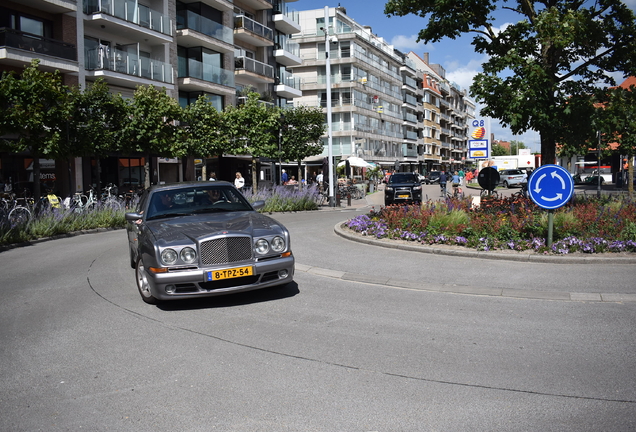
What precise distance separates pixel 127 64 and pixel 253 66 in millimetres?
14429

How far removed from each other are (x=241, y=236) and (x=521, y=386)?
3.67 m

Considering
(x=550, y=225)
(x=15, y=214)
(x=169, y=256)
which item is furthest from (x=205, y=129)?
(x=169, y=256)

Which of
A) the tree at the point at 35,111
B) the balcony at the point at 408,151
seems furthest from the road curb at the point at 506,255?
the balcony at the point at 408,151

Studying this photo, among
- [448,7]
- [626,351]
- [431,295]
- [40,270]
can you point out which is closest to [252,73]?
[448,7]

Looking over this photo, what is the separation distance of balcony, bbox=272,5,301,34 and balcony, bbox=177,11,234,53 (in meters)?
8.43

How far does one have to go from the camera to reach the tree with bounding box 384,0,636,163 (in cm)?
1197

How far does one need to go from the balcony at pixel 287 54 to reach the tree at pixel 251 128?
58.7ft

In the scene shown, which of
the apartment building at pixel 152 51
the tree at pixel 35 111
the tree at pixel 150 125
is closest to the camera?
the tree at pixel 35 111

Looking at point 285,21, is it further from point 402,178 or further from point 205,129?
point 402,178

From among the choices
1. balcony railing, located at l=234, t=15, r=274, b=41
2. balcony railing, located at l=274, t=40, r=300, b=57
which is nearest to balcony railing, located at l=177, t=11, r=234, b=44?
balcony railing, located at l=234, t=15, r=274, b=41

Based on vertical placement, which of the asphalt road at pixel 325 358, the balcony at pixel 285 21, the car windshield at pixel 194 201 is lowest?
A: the asphalt road at pixel 325 358

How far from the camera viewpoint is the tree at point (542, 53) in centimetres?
1197

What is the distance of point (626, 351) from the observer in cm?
504

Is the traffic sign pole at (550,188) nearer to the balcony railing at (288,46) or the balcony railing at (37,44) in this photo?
the balcony railing at (37,44)
